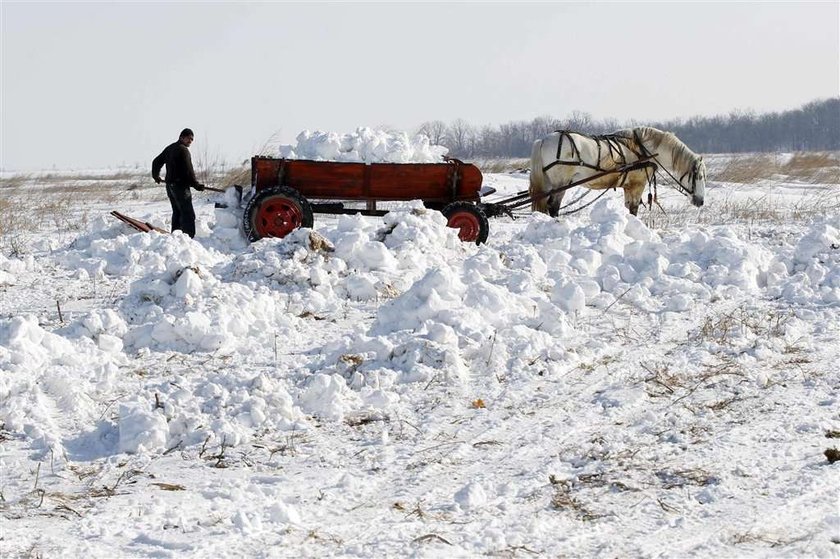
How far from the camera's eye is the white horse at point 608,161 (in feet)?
43.5

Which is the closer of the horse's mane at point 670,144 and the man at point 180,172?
the man at point 180,172

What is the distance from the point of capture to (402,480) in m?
4.73

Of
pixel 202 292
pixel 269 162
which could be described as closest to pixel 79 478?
pixel 202 292

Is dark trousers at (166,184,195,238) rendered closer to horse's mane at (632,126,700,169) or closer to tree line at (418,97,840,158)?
horse's mane at (632,126,700,169)

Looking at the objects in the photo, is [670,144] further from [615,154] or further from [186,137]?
[186,137]

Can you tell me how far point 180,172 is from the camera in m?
11.6

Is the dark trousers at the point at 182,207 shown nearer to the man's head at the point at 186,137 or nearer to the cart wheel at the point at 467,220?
the man's head at the point at 186,137

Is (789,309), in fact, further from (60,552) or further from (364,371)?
(60,552)

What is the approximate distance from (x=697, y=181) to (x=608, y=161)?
1.36 metres

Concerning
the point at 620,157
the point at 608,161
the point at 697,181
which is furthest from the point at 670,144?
the point at 608,161

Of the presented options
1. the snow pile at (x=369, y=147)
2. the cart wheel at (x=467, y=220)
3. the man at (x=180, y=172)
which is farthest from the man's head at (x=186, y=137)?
the cart wheel at (x=467, y=220)

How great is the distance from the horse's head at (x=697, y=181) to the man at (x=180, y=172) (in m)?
6.95

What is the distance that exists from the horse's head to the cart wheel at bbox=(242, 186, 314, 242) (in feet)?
18.7

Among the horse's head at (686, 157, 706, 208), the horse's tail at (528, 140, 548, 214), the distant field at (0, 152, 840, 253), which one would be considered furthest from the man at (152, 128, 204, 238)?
the horse's head at (686, 157, 706, 208)
